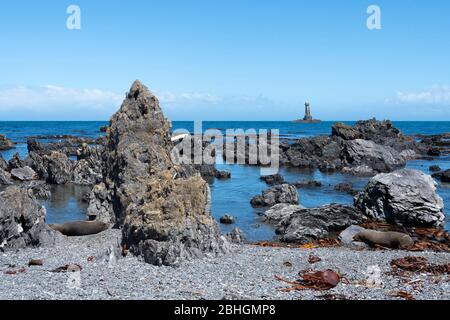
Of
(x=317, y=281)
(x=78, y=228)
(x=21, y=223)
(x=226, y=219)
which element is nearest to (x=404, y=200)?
(x=226, y=219)

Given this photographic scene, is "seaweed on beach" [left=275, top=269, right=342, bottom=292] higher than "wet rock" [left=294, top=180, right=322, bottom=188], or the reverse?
"seaweed on beach" [left=275, top=269, right=342, bottom=292]

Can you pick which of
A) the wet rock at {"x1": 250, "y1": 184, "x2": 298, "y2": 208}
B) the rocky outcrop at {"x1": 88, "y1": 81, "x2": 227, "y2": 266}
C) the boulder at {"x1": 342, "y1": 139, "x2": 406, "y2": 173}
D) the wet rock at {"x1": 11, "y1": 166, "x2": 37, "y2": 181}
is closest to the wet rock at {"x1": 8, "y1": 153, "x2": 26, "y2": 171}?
the wet rock at {"x1": 11, "y1": 166, "x2": 37, "y2": 181}

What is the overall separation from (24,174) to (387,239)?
27.9 m

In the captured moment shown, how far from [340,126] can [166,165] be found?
42.9 m

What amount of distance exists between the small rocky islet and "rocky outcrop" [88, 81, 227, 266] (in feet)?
0.13

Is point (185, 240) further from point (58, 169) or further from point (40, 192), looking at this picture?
point (58, 169)

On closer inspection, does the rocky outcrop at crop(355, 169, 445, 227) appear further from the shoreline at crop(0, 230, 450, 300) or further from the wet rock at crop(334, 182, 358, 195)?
the shoreline at crop(0, 230, 450, 300)

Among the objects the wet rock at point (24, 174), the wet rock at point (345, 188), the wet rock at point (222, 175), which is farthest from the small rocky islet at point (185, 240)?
the wet rock at point (222, 175)

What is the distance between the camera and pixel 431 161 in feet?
178

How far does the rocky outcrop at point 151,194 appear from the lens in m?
14.5

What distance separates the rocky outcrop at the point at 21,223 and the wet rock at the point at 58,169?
61.3ft

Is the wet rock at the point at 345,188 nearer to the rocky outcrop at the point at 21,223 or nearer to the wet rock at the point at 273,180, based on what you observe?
the wet rock at the point at 273,180

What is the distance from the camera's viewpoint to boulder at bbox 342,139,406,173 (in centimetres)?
4725
